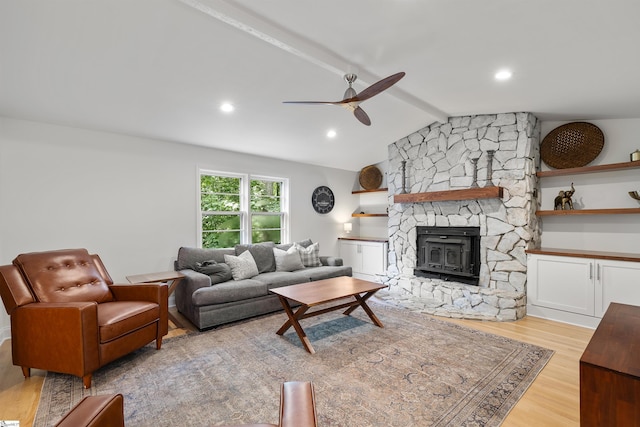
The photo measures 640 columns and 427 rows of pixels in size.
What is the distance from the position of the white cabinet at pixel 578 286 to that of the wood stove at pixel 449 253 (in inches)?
27.4

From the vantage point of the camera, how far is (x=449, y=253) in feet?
14.9

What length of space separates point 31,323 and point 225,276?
1.87 meters

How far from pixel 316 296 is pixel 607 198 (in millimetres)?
3905

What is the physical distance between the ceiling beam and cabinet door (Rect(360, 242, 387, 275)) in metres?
3.37

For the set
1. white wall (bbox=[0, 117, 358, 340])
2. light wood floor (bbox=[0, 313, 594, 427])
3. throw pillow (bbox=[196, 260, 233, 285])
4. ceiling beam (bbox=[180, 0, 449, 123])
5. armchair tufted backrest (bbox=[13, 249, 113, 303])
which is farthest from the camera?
throw pillow (bbox=[196, 260, 233, 285])

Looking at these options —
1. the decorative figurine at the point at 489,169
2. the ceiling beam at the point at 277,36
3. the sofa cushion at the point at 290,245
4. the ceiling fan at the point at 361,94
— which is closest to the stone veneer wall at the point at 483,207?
the decorative figurine at the point at 489,169

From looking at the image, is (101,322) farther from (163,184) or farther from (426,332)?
(426,332)

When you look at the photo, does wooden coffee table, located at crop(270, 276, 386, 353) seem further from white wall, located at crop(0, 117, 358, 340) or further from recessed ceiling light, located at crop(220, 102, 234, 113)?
recessed ceiling light, located at crop(220, 102, 234, 113)

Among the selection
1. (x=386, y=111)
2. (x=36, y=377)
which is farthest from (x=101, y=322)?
(x=386, y=111)

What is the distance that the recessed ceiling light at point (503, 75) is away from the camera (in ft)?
9.33

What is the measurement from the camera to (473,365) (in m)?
2.54

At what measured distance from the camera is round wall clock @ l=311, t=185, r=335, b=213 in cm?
595

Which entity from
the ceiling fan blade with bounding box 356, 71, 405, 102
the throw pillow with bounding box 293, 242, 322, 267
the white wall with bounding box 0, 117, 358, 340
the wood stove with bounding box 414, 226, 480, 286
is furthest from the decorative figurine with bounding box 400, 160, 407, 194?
the ceiling fan blade with bounding box 356, 71, 405, 102

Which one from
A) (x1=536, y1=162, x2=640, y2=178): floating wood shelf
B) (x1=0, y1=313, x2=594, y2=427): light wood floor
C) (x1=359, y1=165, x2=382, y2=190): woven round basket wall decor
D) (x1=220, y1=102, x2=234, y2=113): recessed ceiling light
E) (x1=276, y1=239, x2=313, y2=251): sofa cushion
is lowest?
(x1=0, y1=313, x2=594, y2=427): light wood floor
